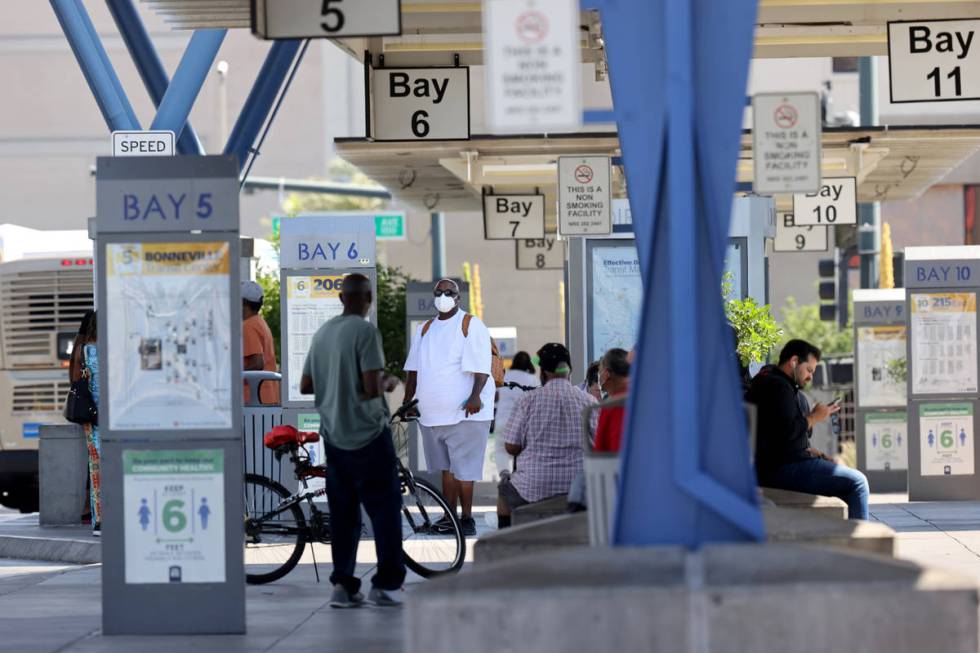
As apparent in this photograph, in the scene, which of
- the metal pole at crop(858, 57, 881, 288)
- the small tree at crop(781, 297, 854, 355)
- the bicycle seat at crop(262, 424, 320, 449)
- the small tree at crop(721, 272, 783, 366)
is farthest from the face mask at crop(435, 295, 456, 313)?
the small tree at crop(781, 297, 854, 355)

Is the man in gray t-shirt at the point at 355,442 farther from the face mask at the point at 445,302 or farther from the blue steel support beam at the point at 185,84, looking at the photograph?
the blue steel support beam at the point at 185,84

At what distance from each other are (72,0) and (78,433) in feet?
13.0

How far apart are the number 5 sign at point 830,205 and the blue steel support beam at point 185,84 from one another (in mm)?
8024

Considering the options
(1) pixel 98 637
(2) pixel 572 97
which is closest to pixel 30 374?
(1) pixel 98 637

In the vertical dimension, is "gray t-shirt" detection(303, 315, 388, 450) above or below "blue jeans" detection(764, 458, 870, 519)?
above

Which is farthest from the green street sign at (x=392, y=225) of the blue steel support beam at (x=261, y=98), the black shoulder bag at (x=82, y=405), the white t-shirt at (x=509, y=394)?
the black shoulder bag at (x=82, y=405)

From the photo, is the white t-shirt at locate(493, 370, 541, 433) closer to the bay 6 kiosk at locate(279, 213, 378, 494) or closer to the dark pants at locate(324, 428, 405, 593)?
the bay 6 kiosk at locate(279, 213, 378, 494)

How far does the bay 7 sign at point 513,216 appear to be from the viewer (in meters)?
24.5

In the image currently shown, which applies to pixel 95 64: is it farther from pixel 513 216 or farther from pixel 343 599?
pixel 513 216

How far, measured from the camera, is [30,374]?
1878 centimetres

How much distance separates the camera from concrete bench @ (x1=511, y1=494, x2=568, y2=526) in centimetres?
1043

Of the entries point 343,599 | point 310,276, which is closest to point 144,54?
point 310,276

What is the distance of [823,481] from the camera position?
11672 mm

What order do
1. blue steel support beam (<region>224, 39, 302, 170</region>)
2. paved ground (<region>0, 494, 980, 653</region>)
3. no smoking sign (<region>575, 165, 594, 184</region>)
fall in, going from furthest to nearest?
blue steel support beam (<region>224, 39, 302, 170</region>) < no smoking sign (<region>575, 165, 594, 184</region>) < paved ground (<region>0, 494, 980, 653</region>)
